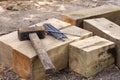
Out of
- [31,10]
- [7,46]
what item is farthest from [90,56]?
[31,10]

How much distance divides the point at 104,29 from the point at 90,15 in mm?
550

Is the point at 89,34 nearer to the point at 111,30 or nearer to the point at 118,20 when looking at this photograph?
the point at 111,30

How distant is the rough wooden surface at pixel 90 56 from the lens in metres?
3.49

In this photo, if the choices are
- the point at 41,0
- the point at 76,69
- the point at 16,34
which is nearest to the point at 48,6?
the point at 41,0

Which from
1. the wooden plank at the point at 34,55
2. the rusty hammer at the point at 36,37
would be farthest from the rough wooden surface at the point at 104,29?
the rusty hammer at the point at 36,37

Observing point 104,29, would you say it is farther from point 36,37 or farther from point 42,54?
point 42,54

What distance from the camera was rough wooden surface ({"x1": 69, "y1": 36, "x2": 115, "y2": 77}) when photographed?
137 inches

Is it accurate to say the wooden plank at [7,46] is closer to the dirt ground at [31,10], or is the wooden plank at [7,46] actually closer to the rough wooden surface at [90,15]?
the dirt ground at [31,10]

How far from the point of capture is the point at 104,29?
4.06 m

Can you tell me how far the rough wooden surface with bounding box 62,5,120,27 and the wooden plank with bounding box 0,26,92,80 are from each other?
1.74ft

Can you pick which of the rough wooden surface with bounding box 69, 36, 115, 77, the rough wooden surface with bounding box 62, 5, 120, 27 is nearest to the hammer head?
the rough wooden surface with bounding box 69, 36, 115, 77

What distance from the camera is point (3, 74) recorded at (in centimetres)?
376

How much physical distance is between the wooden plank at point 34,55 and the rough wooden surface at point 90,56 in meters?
0.11

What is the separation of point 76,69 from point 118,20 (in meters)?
1.58
